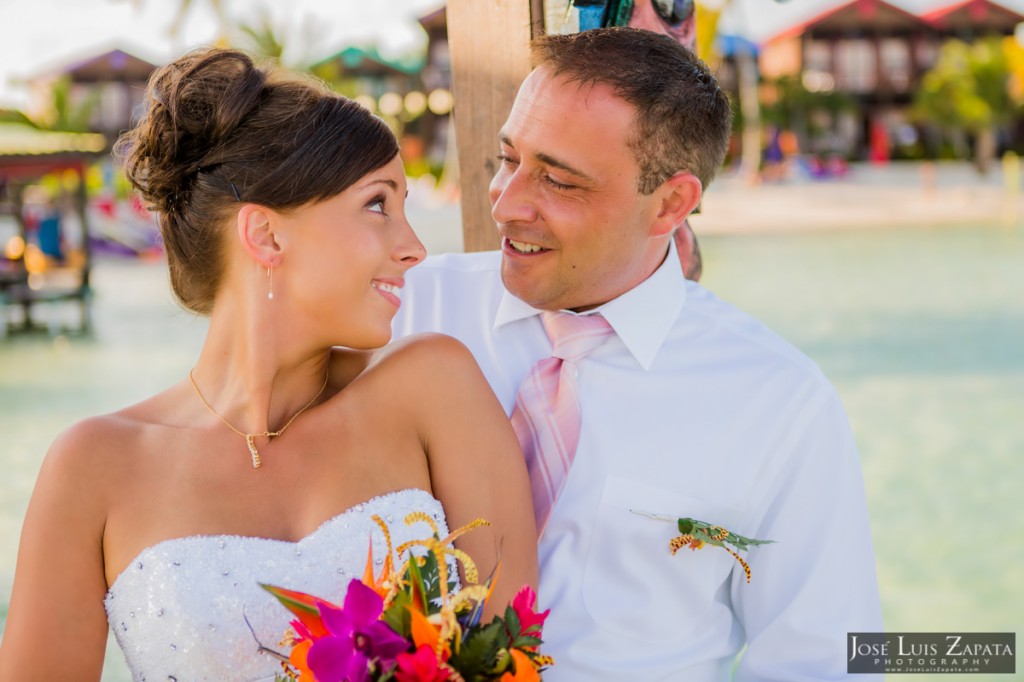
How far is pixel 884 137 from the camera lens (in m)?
54.8

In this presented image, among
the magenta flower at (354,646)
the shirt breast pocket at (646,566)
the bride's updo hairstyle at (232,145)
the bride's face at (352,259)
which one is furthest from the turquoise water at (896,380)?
the magenta flower at (354,646)

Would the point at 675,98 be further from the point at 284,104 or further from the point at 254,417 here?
the point at 254,417

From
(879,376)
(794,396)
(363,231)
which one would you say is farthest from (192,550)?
(879,376)

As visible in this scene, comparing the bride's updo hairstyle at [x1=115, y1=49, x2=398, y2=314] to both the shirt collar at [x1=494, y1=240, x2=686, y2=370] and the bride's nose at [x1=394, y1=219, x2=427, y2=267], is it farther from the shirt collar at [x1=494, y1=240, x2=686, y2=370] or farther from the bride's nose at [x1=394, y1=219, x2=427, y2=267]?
the shirt collar at [x1=494, y1=240, x2=686, y2=370]

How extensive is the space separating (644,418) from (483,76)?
40.0 inches

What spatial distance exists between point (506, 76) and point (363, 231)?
888 mm

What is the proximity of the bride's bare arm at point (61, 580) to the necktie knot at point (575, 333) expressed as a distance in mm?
962

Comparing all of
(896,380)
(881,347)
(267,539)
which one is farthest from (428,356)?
(881,347)

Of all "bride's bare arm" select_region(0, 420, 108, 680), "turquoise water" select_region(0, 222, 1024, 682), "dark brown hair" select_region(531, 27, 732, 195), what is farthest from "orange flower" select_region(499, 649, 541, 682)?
"dark brown hair" select_region(531, 27, 732, 195)

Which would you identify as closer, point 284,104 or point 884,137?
point 284,104

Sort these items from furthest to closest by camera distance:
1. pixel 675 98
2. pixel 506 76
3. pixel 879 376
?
pixel 879 376 < pixel 506 76 < pixel 675 98

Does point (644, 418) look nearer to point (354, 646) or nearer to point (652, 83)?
point (652, 83)

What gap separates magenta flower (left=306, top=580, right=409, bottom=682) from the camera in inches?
54.1

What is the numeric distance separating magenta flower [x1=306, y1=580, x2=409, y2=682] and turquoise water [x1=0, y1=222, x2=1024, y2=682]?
47.4 inches
